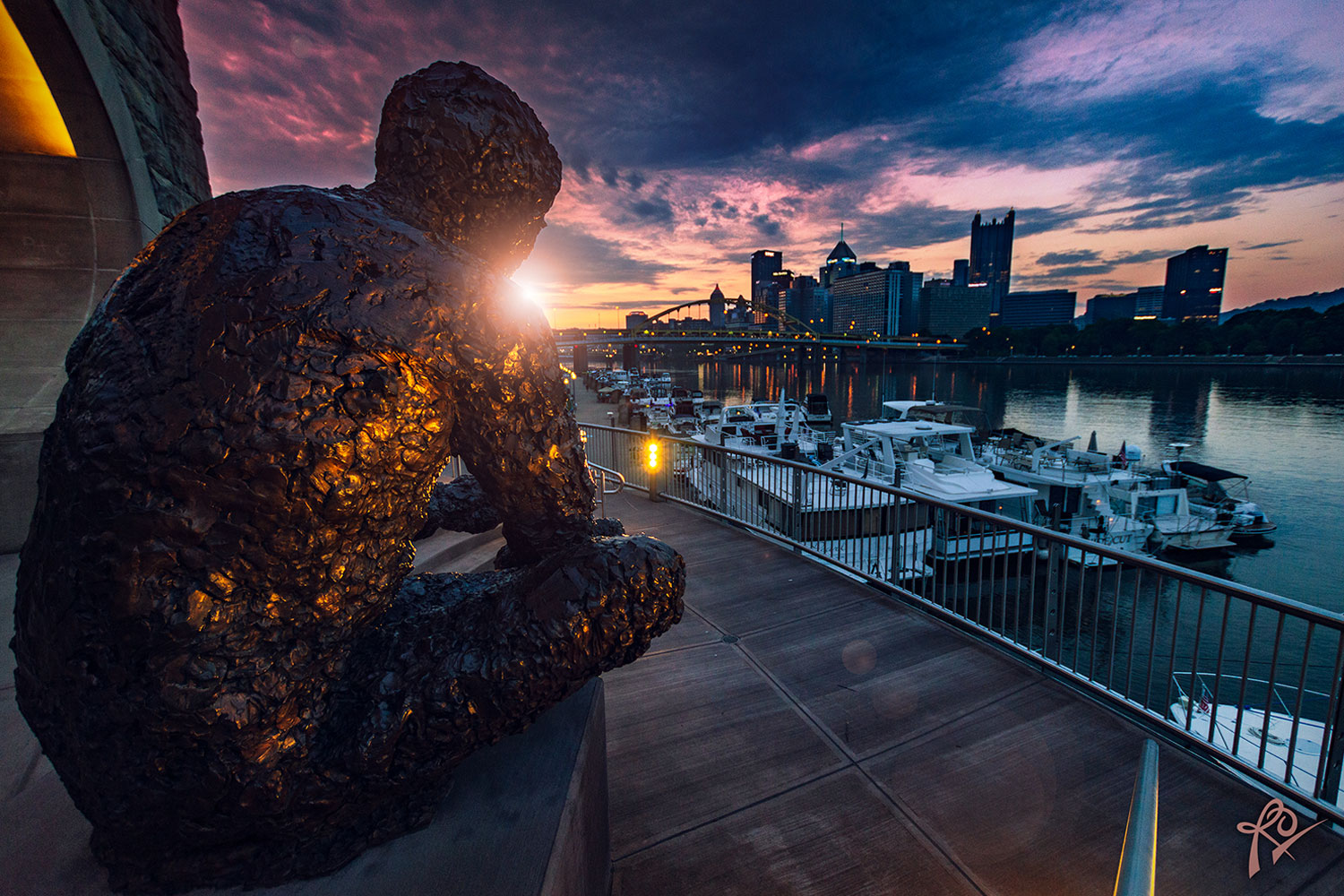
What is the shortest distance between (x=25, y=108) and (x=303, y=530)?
696cm

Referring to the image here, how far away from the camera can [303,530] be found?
118 cm

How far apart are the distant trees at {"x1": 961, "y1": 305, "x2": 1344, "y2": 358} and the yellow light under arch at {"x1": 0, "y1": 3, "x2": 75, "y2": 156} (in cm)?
12962

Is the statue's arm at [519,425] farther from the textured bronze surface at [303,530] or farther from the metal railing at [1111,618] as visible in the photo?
the metal railing at [1111,618]

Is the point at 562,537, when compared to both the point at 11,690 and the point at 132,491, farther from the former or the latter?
the point at 11,690

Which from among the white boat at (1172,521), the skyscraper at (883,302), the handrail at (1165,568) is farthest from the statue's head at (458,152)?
the skyscraper at (883,302)

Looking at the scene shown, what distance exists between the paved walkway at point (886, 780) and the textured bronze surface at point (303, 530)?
1.50m

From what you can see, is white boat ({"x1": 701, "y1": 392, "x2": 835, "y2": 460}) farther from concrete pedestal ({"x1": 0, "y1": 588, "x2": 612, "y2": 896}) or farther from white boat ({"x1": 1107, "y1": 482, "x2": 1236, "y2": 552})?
concrete pedestal ({"x1": 0, "y1": 588, "x2": 612, "y2": 896})

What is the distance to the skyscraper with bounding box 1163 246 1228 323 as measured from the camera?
168625 millimetres

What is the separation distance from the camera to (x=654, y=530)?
6.73 m

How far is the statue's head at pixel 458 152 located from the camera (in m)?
1.60

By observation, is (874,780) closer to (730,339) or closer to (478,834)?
(478,834)

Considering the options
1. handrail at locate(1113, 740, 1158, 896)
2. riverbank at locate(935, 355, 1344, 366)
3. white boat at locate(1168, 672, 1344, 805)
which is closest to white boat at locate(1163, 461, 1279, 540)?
white boat at locate(1168, 672, 1344, 805)

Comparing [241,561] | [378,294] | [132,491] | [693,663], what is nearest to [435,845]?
[241,561]

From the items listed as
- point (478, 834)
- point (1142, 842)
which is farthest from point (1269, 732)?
point (478, 834)
